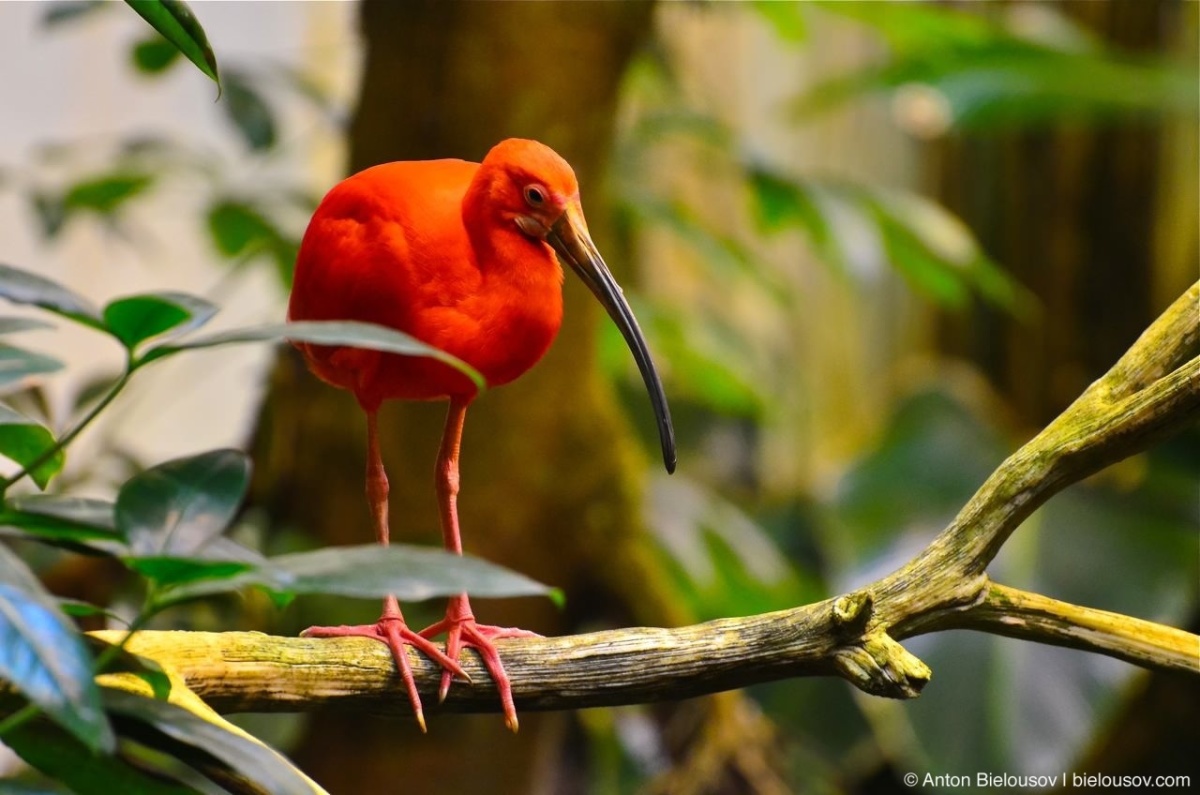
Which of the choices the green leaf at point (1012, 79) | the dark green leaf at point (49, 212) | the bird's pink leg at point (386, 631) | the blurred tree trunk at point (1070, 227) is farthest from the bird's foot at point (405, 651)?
the blurred tree trunk at point (1070, 227)

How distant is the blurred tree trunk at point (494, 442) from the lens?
3.71ft

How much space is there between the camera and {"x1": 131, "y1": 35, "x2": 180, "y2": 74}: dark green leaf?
56.3 inches

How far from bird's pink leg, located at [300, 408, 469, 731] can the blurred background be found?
45cm

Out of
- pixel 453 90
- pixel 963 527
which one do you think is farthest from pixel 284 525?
pixel 963 527

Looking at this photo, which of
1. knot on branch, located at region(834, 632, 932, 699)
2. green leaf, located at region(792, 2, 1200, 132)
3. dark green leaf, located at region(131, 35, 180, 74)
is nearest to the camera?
knot on branch, located at region(834, 632, 932, 699)

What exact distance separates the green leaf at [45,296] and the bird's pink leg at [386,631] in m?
0.18

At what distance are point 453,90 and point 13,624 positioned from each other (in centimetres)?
74

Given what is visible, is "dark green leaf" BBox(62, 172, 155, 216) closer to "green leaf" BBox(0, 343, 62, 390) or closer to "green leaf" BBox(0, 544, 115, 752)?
"green leaf" BBox(0, 343, 62, 390)

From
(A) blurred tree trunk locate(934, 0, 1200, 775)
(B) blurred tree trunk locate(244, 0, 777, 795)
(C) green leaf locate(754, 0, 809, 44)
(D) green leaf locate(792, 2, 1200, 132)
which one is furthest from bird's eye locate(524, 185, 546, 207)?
(A) blurred tree trunk locate(934, 0, 1200, 775)

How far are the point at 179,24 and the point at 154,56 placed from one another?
1.01m

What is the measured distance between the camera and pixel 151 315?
0.52 m

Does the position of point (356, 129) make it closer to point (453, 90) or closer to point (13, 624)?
point (453, 90)

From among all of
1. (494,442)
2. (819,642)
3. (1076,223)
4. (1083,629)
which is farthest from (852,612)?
(1076,223)

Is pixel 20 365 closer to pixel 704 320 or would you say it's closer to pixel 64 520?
pixel 64 520
